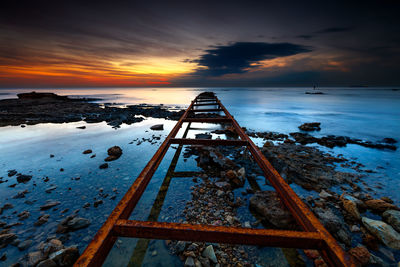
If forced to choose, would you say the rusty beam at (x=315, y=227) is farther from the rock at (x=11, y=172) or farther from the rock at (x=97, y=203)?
the rock at (x=11, y=172)

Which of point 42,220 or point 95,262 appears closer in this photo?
point 95,262

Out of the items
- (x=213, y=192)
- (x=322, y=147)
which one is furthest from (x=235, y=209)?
(x=322, y=147)

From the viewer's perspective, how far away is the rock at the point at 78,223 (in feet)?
7.90

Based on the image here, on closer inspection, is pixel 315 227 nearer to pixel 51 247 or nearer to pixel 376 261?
pixel 376 261

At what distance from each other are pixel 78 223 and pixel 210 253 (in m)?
2.17

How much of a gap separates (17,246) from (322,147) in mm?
8559

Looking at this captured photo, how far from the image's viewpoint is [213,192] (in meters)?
3.19

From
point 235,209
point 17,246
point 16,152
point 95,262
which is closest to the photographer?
point 95,262

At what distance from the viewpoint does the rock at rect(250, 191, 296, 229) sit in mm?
2354

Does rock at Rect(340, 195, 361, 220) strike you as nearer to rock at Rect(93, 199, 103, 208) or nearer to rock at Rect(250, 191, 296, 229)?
rock at Rect(250, 191, 296, 229)

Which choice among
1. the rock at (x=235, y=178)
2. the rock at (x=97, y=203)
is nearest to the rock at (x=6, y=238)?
the rock at (x=97, y=203)

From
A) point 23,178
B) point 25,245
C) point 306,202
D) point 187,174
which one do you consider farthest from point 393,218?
point 23,178

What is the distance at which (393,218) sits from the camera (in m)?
2.38

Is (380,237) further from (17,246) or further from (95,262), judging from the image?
(17,246)
